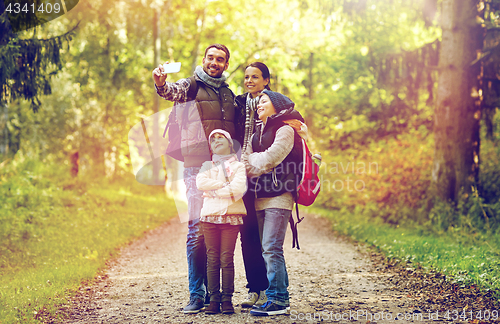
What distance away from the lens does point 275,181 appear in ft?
13.9

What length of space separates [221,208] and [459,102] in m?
7.48

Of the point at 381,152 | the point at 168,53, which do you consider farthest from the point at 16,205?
the point at 168,53

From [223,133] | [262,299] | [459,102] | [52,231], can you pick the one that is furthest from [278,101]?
[459,102]

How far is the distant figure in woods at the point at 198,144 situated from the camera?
4457 mm

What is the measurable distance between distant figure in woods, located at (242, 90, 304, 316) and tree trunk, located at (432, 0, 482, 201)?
6.62 metres

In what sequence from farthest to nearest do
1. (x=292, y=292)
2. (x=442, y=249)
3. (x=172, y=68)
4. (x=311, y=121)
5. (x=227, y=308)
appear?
1. (x=311, y=121)
2. (x=442, y=249)
3. (x=292, y=292)
4. (x=227, y=308)
5. (x=172, y=68)

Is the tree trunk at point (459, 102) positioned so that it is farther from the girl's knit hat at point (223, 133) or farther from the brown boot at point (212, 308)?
the brown boot at point (212, 308)

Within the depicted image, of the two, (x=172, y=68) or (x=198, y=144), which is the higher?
(x=172, y=68)

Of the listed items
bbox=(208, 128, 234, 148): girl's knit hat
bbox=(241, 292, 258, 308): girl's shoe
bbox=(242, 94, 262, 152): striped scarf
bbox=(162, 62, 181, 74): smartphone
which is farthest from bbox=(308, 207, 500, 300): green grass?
bbox=(162, 62, 181, 74): smartphone

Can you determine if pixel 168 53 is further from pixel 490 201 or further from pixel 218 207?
pixel 218 207

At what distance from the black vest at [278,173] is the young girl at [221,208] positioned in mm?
178

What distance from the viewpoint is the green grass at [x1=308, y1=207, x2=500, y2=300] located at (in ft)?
17.1

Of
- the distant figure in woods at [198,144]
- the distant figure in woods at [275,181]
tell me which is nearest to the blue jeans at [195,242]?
the distant figure in woods at [198,144]

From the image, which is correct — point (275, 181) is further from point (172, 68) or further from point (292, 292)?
point (292, 292)
